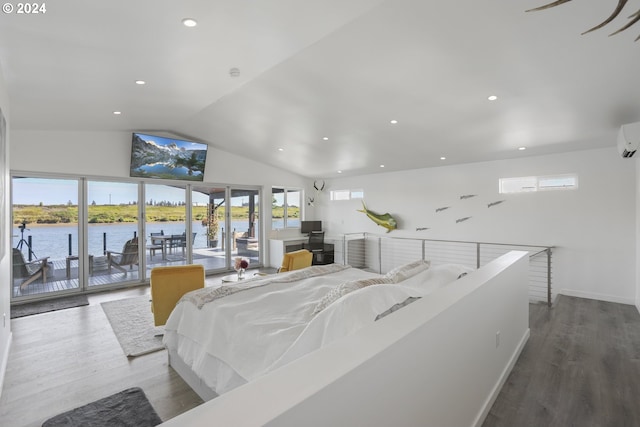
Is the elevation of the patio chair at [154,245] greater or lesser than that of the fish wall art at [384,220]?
lesser

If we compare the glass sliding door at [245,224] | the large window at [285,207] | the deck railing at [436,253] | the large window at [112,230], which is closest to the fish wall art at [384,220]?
the deck railing at [436,253]

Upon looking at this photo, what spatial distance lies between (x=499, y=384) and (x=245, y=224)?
6586 mm

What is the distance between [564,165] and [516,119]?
2.06 meters

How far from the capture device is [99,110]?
4504 millimetres

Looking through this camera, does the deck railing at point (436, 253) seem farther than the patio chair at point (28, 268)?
Yes

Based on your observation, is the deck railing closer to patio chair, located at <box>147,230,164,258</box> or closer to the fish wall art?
the fish wall art

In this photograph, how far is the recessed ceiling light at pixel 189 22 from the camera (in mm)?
2455

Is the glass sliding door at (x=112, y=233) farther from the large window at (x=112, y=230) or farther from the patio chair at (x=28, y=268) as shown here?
the patio chair at (x=28, y=268)

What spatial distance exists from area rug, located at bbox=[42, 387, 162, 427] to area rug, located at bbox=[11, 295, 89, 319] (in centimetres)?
320

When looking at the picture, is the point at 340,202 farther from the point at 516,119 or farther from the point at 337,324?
the point at 337,324

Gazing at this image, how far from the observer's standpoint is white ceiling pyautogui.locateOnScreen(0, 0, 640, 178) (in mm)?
2381

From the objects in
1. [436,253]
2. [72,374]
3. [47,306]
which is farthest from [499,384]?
[47,306]

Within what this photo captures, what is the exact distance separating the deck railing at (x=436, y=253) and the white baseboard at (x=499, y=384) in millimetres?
2063

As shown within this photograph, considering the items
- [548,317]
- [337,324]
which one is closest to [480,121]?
[548,317]
